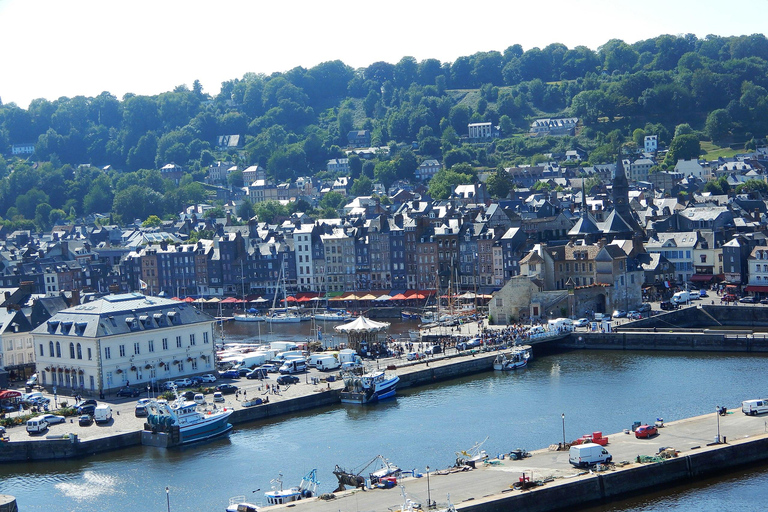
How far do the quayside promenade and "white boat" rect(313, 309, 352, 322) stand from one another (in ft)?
148

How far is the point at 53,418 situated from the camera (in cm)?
4919

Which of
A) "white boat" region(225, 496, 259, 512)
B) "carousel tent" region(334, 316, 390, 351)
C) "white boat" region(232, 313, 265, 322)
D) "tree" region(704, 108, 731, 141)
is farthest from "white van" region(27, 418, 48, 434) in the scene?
"tree" region(704, 108, 731, 141)

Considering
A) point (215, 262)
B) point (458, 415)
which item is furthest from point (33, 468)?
point (215, 262)

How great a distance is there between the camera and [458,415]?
1983 inches

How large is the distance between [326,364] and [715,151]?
99.8 m

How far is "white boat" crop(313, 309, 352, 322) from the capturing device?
3378 inches

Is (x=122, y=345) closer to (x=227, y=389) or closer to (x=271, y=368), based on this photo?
(x=227, y=389)

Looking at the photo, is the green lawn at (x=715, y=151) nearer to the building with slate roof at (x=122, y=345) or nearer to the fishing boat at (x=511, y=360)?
the fishing boat at (x=511, y=360)

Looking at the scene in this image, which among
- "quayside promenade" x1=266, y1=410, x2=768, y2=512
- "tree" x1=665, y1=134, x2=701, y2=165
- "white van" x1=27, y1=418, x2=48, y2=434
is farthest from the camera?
"tree" x1=665, y1=134, x2=701, y2=165

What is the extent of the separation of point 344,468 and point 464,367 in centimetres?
1892

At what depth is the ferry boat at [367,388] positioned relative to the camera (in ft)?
176

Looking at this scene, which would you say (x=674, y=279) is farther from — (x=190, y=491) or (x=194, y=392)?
(x=190, y=491)

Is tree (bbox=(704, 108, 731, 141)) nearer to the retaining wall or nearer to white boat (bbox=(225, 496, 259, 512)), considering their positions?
the retaining wall

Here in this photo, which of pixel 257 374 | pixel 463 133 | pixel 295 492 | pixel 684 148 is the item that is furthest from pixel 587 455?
pixel 463 133
